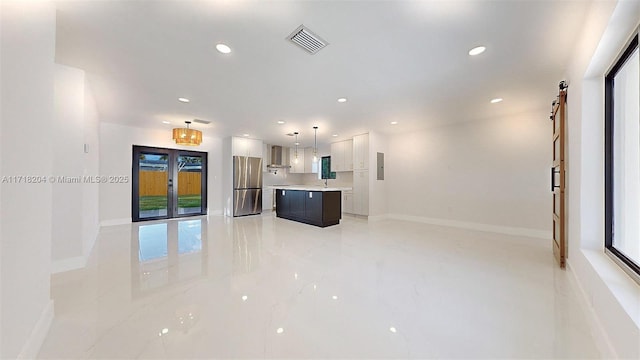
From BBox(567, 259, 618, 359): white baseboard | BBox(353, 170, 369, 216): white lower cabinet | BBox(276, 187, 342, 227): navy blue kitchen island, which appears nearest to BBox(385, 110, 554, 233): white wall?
BBox(353, 170, 369, 216): white lower cabinet

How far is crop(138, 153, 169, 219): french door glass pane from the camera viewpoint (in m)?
6.30

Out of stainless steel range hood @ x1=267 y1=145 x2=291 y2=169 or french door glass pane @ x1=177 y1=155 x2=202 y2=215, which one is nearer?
french door glass pane @ x1=177 y1=155 x2=202 y2=215

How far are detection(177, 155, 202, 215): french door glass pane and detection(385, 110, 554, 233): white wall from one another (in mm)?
5890

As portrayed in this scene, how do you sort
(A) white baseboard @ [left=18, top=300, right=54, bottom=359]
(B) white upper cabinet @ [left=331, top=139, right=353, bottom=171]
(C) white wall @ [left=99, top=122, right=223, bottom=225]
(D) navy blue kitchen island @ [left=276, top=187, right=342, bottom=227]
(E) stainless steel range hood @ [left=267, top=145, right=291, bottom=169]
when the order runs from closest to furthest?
(A) white baseboard @ [left=18, top=300, right=54, bottom=359], (D) navy blue kitchen island @ [left=276, top=187, right=342, bottom=227], (C) white wall @ [left=99, top=122, right=223, bottom=225], (B) white upper cabinet @ [left=331, top=139, right=353, bottom=171], (E) stainless steel range hood @ [left=267, top=145, right=291, bottom=169]

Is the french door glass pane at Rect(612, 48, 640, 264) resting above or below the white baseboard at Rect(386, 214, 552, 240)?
above

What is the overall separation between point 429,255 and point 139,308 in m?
3.43

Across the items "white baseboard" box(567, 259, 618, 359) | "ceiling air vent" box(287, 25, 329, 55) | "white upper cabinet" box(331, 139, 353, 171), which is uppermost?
"ceiling air vent" box(287, 25, 329, 55)

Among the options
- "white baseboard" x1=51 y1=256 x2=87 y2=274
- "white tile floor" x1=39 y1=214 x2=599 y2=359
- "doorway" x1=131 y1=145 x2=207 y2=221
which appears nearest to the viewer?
"white tile floor" x1=39 y1=214 x2=599 y2=359

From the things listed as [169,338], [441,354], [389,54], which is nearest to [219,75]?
[389,54]

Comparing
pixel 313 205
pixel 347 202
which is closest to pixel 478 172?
pixel 347 202

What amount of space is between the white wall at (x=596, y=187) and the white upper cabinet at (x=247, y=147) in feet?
23.4

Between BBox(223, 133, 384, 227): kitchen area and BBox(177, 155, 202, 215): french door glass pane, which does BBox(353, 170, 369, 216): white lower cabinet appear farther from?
BBox(177, 155, 202, 215): french door glass pane

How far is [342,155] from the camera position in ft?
24.8

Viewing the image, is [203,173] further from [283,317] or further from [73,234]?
[283,317]
